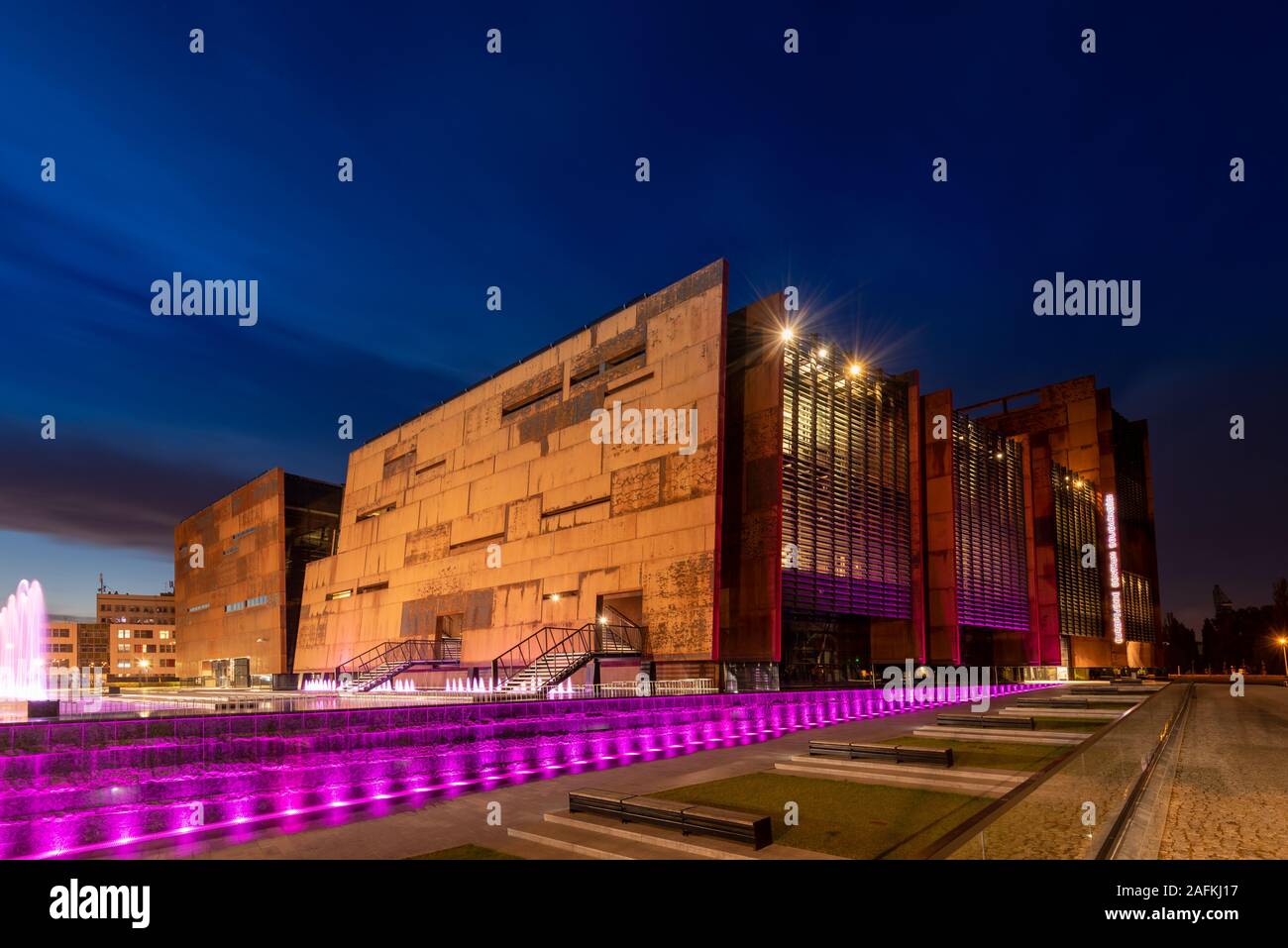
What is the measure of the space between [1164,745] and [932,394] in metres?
32.4

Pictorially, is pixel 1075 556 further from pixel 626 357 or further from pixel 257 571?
pixel 257 571

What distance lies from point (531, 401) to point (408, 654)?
18246 millimetres

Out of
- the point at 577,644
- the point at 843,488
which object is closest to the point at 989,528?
the point at 843,488

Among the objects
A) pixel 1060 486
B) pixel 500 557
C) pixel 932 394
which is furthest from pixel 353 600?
pixel 1060 486

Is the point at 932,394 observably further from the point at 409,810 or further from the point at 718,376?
the point at 409,810

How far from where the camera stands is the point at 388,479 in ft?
185

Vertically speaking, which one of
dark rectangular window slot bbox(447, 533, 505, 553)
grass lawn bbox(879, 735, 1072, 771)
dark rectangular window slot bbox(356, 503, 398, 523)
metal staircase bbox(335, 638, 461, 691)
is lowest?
metal staircase bbox(335, 638, 461, 691)

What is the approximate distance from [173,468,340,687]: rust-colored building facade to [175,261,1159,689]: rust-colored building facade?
0.69m

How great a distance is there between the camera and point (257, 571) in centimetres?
6769

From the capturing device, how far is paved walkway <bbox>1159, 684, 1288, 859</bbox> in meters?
7.86

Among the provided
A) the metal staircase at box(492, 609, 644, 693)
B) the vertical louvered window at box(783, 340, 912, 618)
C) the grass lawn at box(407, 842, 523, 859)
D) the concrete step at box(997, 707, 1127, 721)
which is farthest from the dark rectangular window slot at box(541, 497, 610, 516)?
the grass lawn at box(407, 842, 523, 859)

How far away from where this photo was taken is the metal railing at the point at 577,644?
33469 millimetres

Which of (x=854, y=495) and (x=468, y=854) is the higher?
(x=854, y=495)

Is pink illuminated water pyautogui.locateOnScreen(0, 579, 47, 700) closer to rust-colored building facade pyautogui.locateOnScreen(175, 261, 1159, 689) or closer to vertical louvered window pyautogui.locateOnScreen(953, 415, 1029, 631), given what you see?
rust-colored building facade pyautogui.locateOnScreen(175, 261, 1159, 689)
